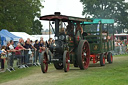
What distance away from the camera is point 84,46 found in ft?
49.4

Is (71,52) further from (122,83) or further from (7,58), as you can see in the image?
(122,83)

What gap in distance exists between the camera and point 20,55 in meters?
17.5

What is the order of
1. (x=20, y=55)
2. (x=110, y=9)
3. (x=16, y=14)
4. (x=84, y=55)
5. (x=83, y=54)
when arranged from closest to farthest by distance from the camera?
(x=83, y=54) < (x=84, y=55) < (x=20, y=55) < (x=16, y=14) < (x=110, y=9)

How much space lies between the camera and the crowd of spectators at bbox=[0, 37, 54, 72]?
16.1 meters

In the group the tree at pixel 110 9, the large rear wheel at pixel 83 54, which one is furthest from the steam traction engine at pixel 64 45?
the tree at pixel 110 9

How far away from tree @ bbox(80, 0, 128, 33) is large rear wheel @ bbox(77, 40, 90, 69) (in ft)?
186

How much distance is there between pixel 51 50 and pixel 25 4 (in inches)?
1253

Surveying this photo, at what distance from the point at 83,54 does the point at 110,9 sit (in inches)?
2356

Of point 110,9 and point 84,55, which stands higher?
point 110,9

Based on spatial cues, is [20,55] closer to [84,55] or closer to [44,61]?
[44,61]

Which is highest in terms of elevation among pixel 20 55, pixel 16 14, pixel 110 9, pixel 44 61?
pixel 110 9

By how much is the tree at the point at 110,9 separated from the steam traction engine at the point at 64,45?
188 ft

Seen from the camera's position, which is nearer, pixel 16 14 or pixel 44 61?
pixel 44 61

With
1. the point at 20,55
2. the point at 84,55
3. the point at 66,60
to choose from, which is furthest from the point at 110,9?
the point at 66,60
